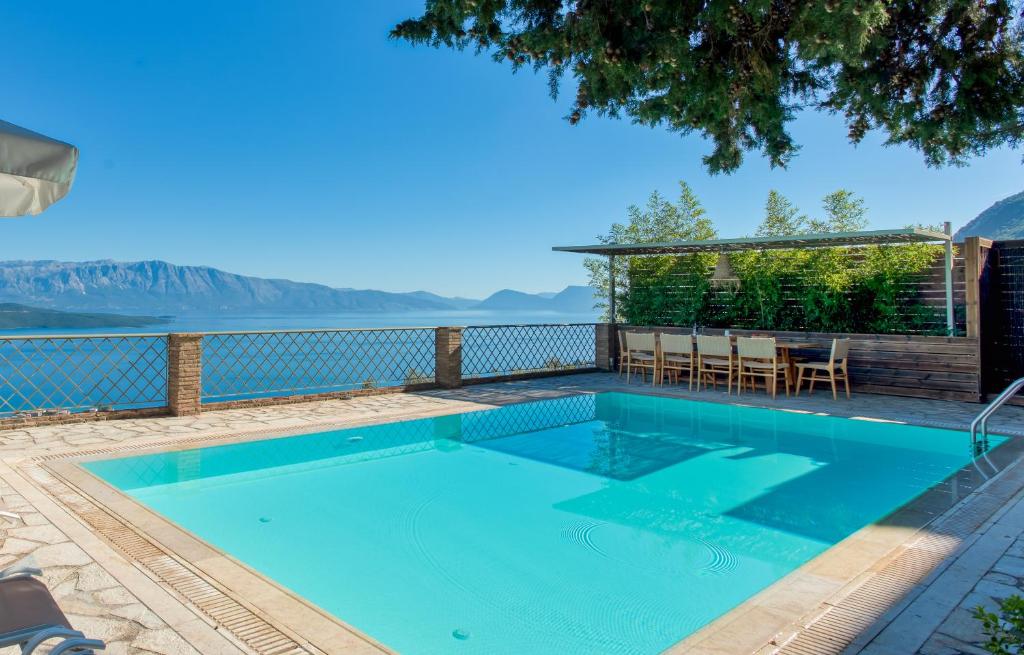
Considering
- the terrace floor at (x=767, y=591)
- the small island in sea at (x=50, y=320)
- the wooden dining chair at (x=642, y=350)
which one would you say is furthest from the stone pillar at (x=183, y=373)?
the small island in sea at (x=50, y=320)

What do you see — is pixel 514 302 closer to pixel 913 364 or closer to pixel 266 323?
pixel 266 323

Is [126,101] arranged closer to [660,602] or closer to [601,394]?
[601,394]

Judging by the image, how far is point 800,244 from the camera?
847 centimetres

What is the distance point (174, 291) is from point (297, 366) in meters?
94.8

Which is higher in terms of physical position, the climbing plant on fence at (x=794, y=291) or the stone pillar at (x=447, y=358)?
the climbing plant on fence at (x=794, y=291)

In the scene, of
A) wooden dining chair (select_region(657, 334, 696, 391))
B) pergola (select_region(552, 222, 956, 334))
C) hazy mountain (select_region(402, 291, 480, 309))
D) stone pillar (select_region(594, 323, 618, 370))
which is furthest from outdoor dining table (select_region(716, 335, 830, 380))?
hazy mountain (select_region(402, 291, 480, 309))

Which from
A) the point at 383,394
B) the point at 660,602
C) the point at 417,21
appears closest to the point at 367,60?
the point at 383,394

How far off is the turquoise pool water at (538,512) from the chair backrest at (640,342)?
268 cm

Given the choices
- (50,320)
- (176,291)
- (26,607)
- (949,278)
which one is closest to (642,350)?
(949,278)

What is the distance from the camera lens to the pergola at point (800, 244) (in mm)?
7219

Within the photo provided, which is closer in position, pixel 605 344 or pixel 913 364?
pixel 913 364

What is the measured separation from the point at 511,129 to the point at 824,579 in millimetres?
14277

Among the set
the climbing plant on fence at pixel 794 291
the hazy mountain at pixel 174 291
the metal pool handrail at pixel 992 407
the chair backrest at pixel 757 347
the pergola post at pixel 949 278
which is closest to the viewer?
the metal pool handrail at pixel 992 407

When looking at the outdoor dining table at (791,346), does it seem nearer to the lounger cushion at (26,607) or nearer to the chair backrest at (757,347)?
the chair backrest at (757,347)
